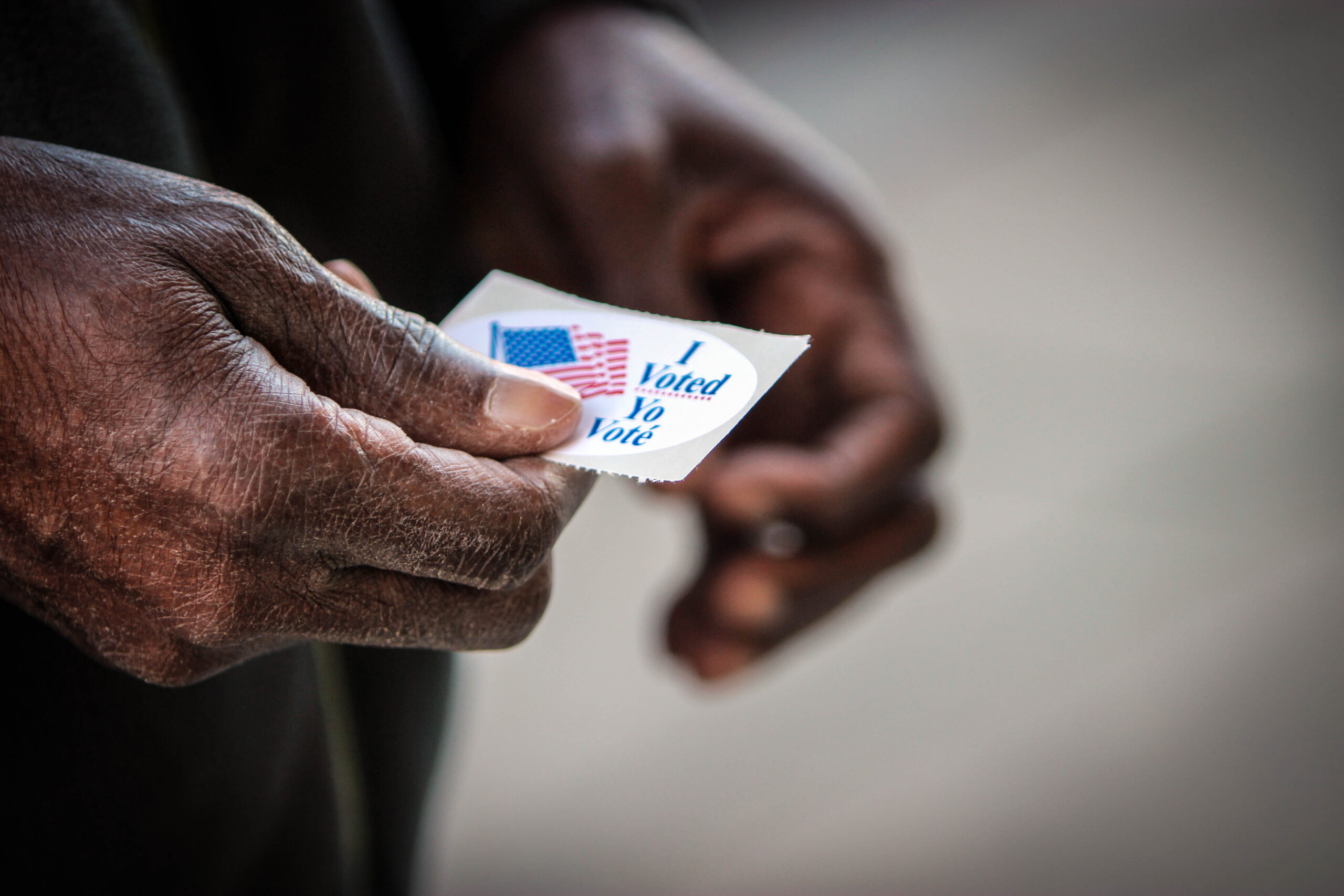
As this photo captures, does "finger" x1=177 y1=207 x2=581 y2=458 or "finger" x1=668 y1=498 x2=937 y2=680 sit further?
"finger" x1=668 y1=498 x2=937 y2=680

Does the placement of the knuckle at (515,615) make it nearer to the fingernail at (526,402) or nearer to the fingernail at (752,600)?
the fingernail at (526,402)

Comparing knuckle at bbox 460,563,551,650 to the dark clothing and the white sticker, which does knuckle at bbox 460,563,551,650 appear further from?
the dark clothing

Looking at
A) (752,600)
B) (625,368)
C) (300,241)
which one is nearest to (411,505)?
(625,368)

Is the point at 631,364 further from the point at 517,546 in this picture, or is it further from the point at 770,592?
the point at 770,592

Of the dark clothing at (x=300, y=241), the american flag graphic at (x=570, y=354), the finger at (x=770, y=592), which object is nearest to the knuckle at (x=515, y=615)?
the american flag graphic at (x=570, y=354)

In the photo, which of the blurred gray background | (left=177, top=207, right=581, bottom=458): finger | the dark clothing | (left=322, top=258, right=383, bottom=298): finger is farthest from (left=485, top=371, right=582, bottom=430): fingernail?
the blurred gray background

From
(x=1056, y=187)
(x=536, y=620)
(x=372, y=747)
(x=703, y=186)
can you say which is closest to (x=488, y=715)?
(x=372, y=747)
